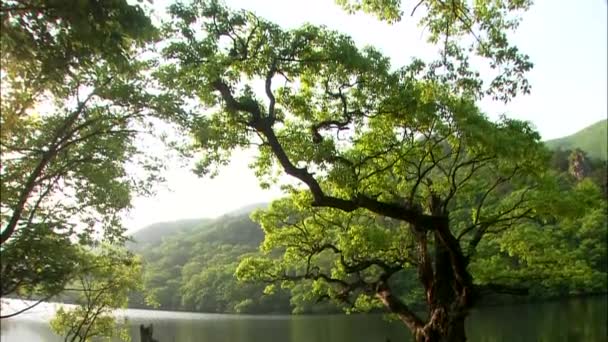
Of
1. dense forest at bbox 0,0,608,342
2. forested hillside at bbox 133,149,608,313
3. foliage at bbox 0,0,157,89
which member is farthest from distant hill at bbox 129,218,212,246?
foliage at bbox 0,0,157,89

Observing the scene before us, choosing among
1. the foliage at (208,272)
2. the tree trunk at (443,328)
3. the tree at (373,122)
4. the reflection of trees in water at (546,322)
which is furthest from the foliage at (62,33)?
the foliage at (208,272)

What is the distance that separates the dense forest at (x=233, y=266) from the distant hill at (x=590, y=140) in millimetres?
42589

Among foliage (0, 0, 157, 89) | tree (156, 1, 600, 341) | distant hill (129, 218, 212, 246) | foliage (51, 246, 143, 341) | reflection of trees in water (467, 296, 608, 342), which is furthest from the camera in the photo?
distant hill (129, 218, 212, 246)

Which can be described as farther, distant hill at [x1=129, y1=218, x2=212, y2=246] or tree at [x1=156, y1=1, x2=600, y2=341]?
distant hill at [x1=129, y1=218, x2=212, y2=246]

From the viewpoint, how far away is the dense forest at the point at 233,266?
3903cm

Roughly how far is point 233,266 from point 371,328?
18.1 m

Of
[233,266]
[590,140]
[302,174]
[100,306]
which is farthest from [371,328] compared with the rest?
[590,140]

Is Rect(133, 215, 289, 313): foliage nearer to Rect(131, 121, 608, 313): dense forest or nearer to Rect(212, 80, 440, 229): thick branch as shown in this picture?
Rect(131, 121, 608, 313): dense forest

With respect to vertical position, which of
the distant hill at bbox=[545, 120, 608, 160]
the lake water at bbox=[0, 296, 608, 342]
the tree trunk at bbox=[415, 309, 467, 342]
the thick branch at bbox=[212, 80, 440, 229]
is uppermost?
the distant hill at bbox=[545, 120, 608, 160]

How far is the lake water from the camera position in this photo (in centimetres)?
2369

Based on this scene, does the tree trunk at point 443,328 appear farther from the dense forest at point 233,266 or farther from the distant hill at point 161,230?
the distant hill at point 161,230

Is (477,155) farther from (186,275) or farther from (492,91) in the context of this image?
(186,275)

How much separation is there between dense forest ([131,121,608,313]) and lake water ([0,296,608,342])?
3.48 meters

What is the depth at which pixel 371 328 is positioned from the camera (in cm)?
3192
